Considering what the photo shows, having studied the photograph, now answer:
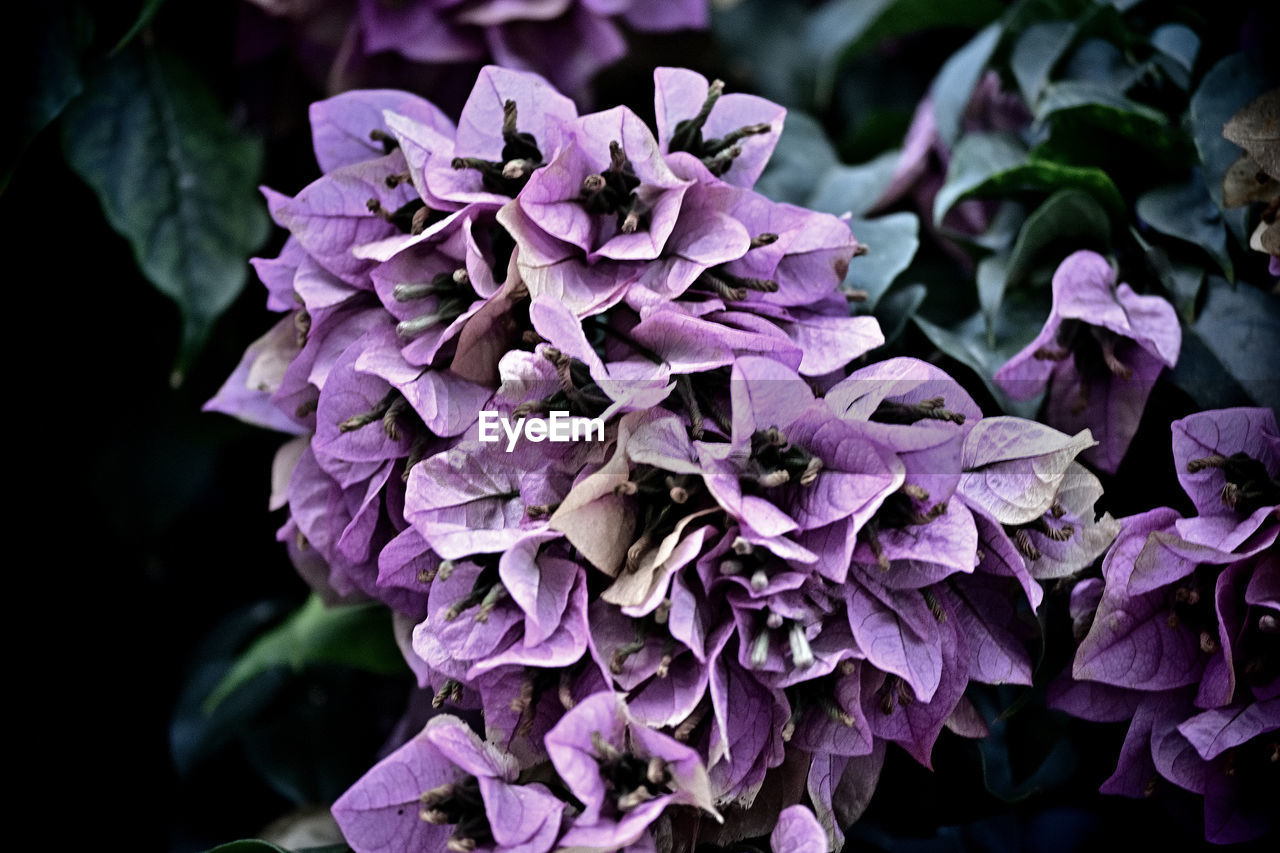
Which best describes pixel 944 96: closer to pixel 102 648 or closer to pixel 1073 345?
pixel 1073 345

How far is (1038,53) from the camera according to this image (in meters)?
0.44

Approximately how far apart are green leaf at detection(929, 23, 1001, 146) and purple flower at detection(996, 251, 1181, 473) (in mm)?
121

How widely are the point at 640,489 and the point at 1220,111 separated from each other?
266mm

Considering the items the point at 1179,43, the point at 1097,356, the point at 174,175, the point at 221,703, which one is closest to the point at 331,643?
the point at 221,703

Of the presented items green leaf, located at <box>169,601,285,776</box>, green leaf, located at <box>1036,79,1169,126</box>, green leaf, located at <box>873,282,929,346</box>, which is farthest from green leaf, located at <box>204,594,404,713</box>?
green leaf, located at <box>1036,79,1169,126</box>

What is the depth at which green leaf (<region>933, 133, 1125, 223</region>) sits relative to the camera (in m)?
0.39

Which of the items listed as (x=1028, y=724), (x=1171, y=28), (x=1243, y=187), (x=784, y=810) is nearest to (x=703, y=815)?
(x=784, y=810)

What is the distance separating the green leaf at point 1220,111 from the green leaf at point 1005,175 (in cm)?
3

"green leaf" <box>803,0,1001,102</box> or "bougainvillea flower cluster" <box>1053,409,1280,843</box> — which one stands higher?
"green leaf" <box>803,0,1001,102</box>

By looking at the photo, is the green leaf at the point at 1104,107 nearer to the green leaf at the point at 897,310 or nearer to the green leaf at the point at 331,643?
the green leaf at the point at 897,310

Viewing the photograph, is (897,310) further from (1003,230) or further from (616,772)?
(616,772)

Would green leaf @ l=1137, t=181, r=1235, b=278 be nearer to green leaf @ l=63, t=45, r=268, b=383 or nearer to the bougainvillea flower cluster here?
the bougainvillea flower cluster

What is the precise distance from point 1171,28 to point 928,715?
0.32 meters

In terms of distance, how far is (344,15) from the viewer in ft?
1.54
